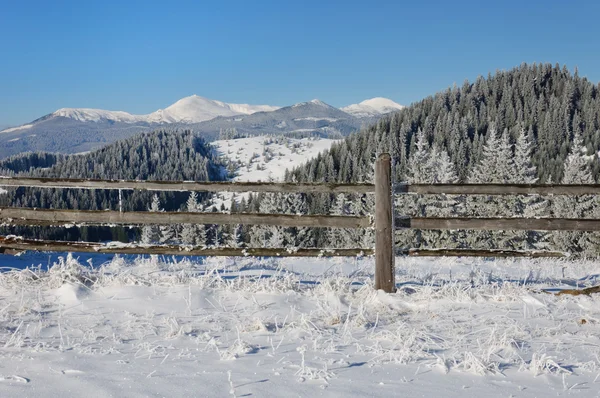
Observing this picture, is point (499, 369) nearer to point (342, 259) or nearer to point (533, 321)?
point (533, 321)

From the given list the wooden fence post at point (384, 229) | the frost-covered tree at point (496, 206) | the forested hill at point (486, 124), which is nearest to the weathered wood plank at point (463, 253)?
the wooden fence post at point (384, 229)

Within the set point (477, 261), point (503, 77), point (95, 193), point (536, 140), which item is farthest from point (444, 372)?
point (503, 77)

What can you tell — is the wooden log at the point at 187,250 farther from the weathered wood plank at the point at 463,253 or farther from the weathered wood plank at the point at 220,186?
the weathered wood plank at the point at 220,186

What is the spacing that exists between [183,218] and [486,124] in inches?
5648

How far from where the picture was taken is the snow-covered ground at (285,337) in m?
3.23

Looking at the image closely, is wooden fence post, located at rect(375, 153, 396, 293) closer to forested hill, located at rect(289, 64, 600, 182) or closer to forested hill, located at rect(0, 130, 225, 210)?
forested hill, located at rect(289, 64, 600, 182)

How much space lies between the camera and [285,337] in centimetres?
430

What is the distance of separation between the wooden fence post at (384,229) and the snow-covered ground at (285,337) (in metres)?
0.22

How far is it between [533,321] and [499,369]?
165 centimetres

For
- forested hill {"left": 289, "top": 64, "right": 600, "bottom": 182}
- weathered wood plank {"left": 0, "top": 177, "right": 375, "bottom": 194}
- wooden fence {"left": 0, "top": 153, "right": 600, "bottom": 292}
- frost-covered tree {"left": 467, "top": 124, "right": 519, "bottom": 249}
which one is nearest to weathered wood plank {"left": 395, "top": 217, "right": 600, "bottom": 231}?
wooden fence {"left": 0, "top": 153, "right": 600, "bottom": 292}

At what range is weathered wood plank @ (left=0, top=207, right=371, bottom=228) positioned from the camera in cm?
634

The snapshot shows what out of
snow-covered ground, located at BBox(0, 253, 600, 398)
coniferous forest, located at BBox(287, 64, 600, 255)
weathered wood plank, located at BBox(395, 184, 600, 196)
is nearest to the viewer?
snow-covered ground, located at BBox(0, 253, 600, 398)

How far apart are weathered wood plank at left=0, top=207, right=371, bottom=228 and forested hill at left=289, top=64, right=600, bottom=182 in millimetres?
83018

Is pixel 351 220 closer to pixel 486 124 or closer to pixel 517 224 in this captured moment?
pixel 517 224
